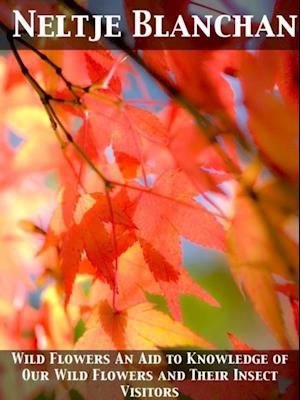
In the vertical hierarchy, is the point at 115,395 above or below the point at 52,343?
below

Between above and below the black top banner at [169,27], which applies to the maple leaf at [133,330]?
below

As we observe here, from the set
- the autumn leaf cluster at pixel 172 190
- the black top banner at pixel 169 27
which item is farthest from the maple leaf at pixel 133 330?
the black top banner at pixel 169 27

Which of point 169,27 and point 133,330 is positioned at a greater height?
point 169,27

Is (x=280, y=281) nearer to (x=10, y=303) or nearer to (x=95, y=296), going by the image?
(x=95, y=296)

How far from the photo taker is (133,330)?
2.25ft

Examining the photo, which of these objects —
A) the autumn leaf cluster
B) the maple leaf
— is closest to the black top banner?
the autumn leaf cluster

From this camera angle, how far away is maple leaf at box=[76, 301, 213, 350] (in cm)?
68

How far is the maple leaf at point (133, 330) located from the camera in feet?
2.23

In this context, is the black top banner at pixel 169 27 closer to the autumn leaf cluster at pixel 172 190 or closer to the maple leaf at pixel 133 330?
the autumn leaf cluster at pixel 172 190

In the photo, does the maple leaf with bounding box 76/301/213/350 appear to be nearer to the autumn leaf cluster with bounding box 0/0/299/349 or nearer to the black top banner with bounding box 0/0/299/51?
the autumn leaf cluster with bounding box 0/0/299/349

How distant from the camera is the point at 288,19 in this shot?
25.8 inches

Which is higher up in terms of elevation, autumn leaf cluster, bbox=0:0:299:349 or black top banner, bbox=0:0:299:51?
black top banner, bbox=0:0:299:51

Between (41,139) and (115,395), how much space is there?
0.57 metres

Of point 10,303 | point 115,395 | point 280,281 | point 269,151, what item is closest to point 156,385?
point 115,395
